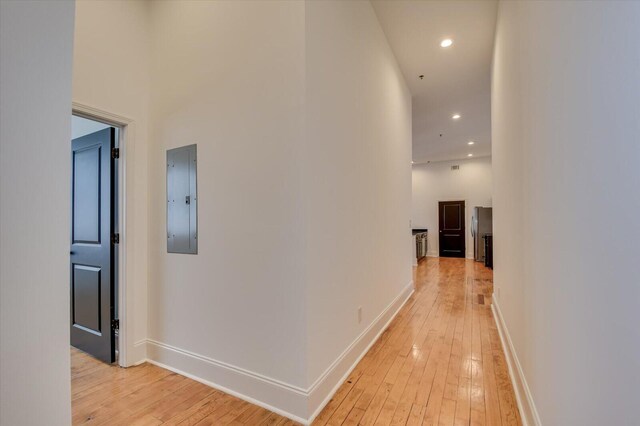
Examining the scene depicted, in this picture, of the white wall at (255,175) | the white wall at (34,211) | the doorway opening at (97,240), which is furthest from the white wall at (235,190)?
the white wall at (34,211)

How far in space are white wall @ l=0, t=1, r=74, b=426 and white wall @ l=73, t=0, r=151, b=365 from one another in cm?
191

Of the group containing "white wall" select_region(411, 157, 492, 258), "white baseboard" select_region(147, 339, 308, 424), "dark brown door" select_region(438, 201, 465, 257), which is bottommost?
"white baseboard" select_region(147, 339, 308, 424)

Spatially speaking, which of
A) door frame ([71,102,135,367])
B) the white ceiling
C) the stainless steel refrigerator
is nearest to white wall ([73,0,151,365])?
door frame ([71,102,135,367])

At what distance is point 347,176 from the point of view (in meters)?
2.39

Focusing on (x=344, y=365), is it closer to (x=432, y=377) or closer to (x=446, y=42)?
(x=432, y=377)

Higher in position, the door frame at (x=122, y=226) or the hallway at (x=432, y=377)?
the door frame at (x=122, y=226)

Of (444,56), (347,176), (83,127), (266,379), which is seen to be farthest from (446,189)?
(83,127)

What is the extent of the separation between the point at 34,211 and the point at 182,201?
170 centimetres

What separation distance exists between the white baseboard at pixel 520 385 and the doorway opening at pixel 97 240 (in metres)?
3.00

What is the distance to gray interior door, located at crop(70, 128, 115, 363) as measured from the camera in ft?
8.43

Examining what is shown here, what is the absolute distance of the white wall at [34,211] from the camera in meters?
0.71

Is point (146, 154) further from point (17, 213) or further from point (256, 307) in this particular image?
point (17, 213)

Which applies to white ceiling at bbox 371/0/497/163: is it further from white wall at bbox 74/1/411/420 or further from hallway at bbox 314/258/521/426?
hallway at bbox 314/258/521/426

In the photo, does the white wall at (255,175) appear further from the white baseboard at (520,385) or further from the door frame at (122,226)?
the white baseboard at (520,385)
